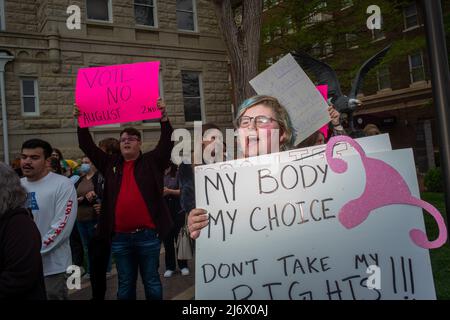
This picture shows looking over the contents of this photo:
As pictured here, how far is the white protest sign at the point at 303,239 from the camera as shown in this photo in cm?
148

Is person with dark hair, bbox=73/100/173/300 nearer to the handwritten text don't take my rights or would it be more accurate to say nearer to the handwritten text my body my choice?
the handwritten text my body my choice

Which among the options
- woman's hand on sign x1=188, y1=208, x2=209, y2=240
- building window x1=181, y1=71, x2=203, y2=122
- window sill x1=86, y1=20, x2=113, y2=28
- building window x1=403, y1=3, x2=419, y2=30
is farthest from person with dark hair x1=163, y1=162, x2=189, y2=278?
building window x1=403, y1=3, x2=419, y2=30

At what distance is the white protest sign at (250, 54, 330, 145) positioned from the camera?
247 cm

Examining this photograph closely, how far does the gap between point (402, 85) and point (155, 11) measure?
44.8 ft

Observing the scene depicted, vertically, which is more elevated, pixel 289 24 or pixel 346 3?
pixel 346 3

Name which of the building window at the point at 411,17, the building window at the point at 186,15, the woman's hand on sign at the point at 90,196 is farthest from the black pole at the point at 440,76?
the building window at the point at 411,17

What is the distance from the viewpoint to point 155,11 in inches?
558

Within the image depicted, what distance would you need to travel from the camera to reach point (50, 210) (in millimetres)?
3102

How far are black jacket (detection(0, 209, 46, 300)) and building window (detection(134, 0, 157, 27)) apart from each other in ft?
42.6

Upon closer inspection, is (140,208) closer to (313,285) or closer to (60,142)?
(313,285)

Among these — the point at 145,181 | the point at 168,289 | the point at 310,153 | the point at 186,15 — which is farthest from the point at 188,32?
the point at 310,153

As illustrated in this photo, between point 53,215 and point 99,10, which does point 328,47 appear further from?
point 53,215

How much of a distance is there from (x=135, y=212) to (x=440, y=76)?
2.34 metres

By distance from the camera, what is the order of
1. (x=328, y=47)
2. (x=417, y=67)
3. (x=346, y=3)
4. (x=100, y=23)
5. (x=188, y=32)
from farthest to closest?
(x=417, y=67), (x=188, y=32), (x=100, y=23), (x=328, y=47), (x=346, y=3)
